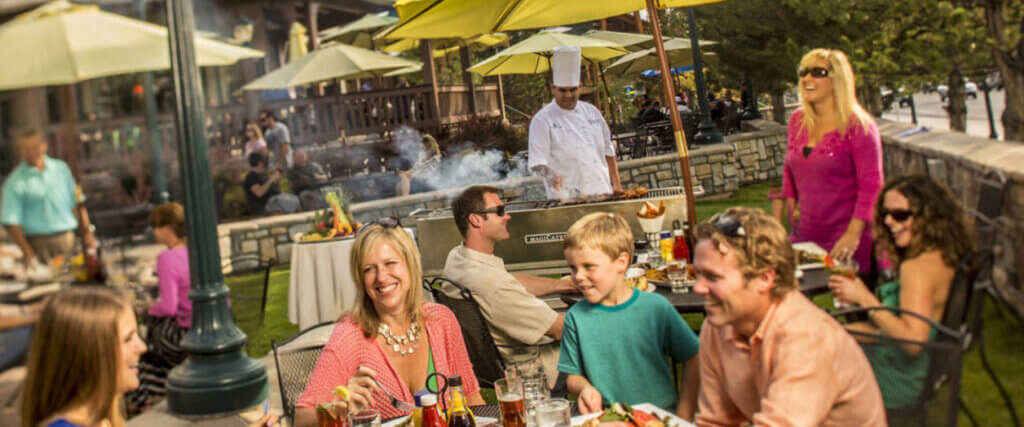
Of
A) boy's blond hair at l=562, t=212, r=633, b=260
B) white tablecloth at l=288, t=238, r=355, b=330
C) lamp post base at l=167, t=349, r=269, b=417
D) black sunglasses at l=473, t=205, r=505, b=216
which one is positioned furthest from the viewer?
white tablecloth at l=288, t=238, r=355, b=330

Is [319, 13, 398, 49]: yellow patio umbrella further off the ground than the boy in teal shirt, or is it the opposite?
[319, 13, 398, 49]: yellow patio umbrella

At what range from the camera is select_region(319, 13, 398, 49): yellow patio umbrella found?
4.32 m

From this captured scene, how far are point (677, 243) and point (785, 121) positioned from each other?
2.22 feet

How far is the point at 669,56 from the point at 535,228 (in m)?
0.83

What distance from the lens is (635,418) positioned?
7.81 ft

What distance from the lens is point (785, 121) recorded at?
9.70ft

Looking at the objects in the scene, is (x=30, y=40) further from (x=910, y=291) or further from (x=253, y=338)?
(x=910, y=291)

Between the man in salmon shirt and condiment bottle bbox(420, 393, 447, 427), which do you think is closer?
the man in salmon shirt

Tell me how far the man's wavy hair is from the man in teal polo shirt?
2877 mm

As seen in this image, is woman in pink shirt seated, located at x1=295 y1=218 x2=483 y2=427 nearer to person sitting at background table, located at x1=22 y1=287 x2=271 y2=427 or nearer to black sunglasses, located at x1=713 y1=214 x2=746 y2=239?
person sitting at background table, located at x1=22 y1=287 x2=271 y2=427

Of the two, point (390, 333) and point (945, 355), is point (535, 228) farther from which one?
point (945, 355)

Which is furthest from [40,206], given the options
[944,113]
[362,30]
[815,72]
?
[944,113]

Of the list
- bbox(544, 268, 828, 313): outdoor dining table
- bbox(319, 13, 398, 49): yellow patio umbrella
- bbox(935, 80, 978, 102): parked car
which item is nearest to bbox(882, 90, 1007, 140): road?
bbox(935, 80, 978, 102): parked car

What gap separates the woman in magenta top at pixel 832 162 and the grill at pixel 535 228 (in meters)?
0.42
